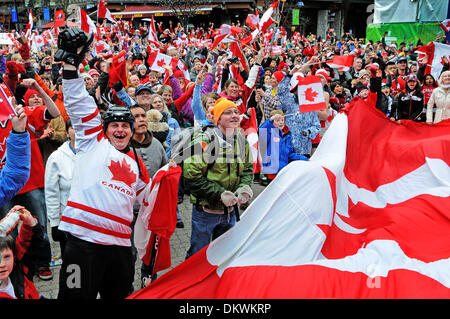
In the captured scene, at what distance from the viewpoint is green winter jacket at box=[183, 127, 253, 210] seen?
3.66 meters

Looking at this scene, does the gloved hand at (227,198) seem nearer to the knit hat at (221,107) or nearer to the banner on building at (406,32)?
the knit hat at (221,107)

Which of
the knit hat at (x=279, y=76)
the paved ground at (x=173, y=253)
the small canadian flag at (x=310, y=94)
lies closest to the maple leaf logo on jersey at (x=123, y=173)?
the paved ground at (x=173, y=253)

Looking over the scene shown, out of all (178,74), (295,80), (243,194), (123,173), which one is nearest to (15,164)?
(123,173)

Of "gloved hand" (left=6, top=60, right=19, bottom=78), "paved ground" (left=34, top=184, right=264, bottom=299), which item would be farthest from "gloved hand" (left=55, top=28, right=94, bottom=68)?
"gloved hand" (left=6, top=60, right=19, bottom=78)

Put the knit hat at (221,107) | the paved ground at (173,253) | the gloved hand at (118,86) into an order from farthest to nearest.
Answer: the gloved hand at (118,86) → the paved ground at (173,253) → the knit hat at (221,107)

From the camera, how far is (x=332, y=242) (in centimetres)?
364

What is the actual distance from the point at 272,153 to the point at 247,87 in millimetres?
1726

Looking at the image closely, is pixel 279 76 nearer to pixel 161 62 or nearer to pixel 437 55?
pixel 161 62

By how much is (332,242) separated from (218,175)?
1.17m

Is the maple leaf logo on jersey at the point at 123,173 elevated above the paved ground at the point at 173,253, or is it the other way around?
the maple leaf logo on jersey at the point at 123,173

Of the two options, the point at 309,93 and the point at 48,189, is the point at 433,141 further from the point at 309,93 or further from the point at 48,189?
the point at 48,189

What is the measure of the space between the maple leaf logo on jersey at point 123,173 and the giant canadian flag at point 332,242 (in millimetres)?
812

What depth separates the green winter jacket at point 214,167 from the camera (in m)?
3.66

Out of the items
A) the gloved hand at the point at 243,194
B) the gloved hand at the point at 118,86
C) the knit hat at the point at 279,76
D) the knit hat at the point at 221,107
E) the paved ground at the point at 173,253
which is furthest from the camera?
the knit hat at the point at 279,76
